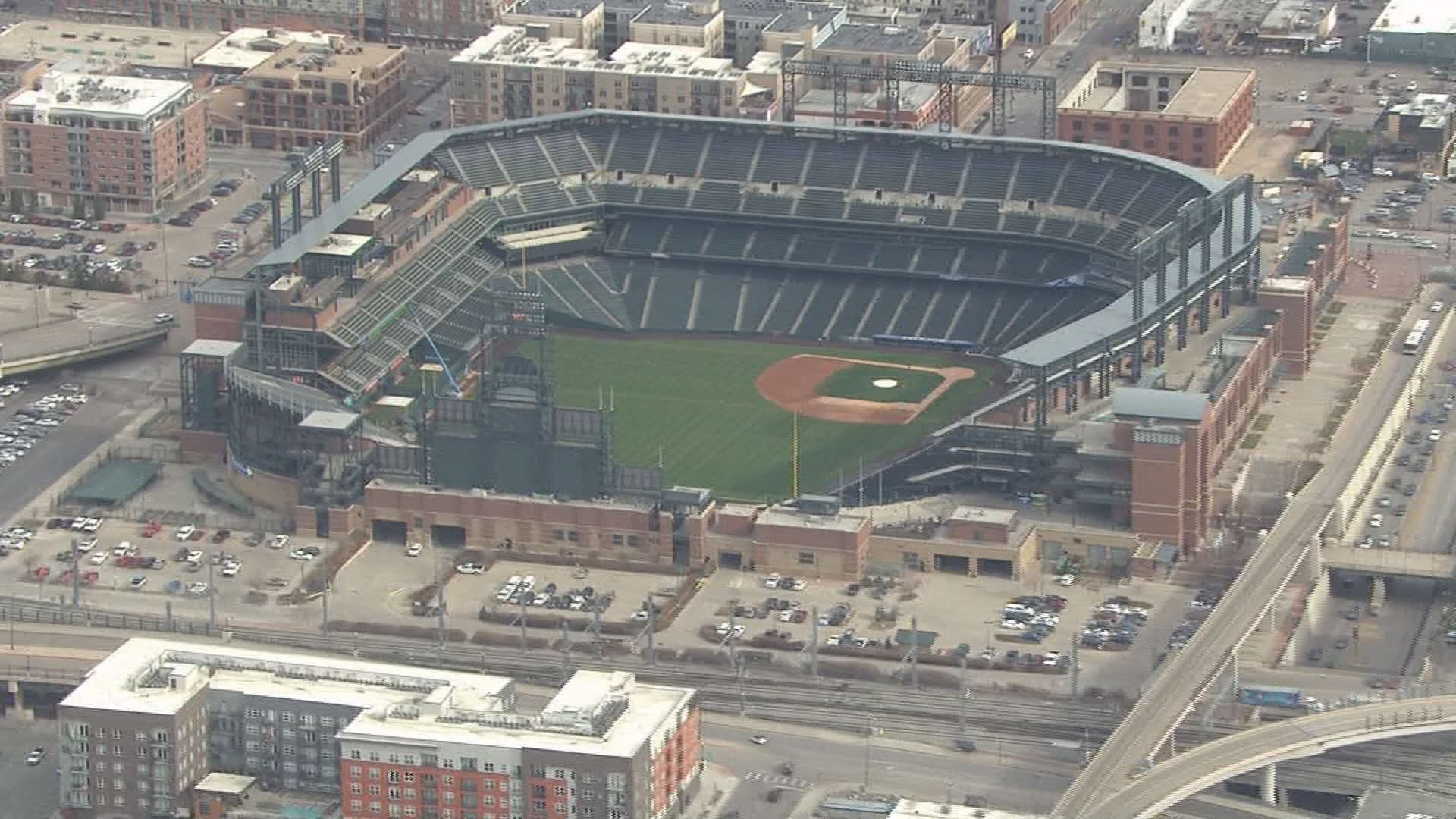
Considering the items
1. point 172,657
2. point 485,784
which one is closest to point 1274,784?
point 485,784

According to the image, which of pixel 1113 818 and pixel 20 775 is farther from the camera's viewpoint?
pixel 20 775

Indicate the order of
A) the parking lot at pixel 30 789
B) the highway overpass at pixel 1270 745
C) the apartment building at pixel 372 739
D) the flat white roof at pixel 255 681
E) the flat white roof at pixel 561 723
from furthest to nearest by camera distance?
the parking lot at pixel 30 789
the flat white roof at pixel 255 681
the highway overpass at pixel 1270 745
the flat white roof at pixel 561 723
the apartment building at pixel 372 739

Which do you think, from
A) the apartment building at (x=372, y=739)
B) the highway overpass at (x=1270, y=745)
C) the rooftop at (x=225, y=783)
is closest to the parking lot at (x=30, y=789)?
the apartment building at (x=372, y=739)

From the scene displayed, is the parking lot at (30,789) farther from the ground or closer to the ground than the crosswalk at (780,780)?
closer to the ground

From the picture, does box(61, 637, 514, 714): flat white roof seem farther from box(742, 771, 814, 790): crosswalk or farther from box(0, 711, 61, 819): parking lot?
box(742, 771, 814, 790): crosswalk

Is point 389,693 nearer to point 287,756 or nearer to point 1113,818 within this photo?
point 287,756

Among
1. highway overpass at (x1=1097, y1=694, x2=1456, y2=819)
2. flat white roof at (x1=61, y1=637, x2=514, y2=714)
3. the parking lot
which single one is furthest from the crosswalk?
the parking lot

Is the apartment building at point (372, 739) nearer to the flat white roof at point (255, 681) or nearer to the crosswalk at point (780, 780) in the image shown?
the flat white roof at point (255, 681)
